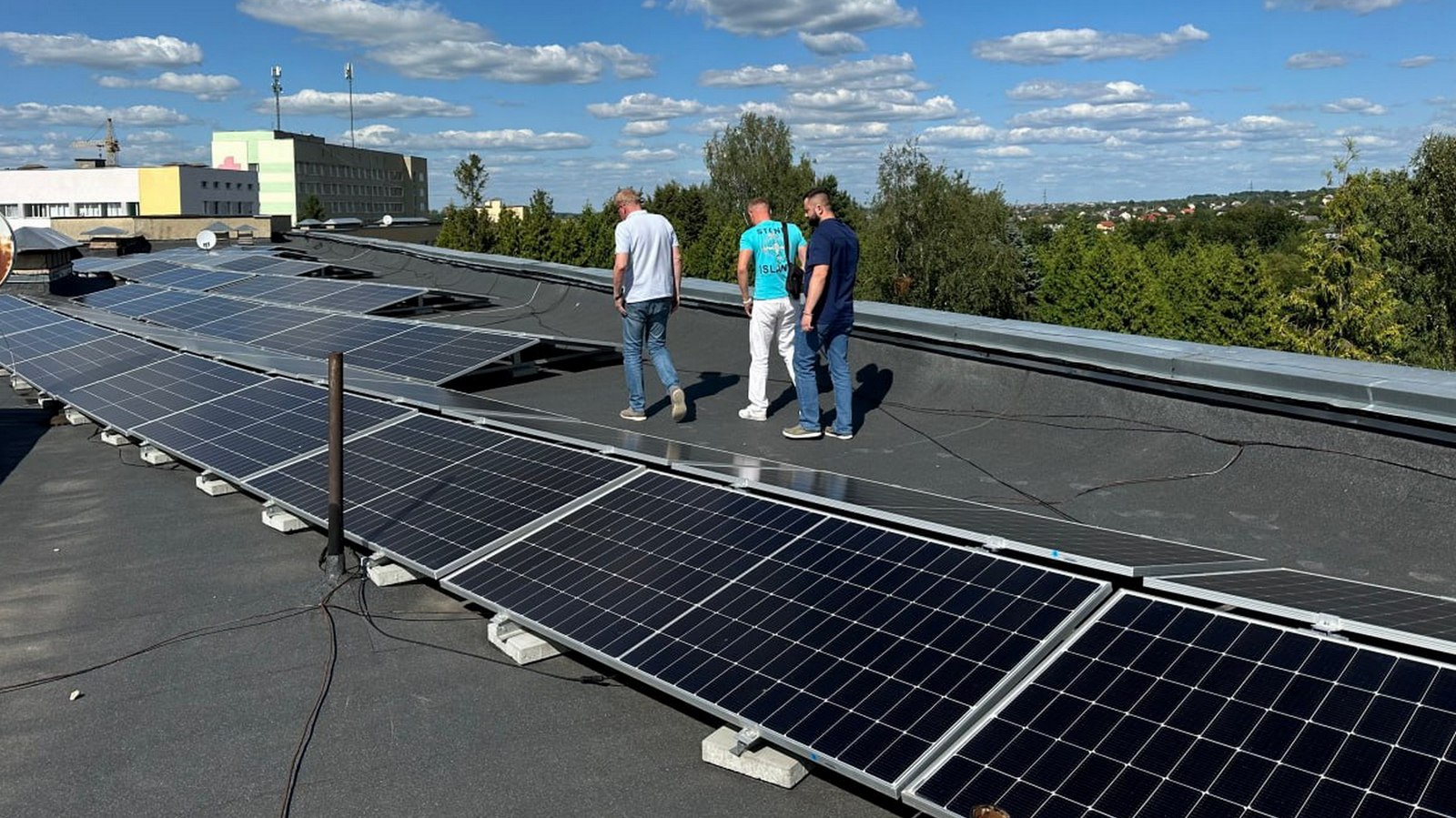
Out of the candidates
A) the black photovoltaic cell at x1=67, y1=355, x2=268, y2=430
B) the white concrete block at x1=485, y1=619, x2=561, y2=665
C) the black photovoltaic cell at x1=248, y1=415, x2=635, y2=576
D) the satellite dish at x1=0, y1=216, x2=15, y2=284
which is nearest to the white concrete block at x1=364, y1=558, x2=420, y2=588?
the black photovoltaic cell at x1=248, y1=415, x2=635, y2=576

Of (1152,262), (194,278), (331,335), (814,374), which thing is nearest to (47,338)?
(331,335)

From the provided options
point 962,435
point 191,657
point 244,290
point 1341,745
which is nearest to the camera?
point 1341,745

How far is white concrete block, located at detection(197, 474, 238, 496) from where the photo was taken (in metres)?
8.62

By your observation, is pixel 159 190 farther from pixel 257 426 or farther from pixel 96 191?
pixel 257 426

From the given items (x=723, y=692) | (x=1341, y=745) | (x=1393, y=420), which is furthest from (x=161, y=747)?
(x=1393, y=420)

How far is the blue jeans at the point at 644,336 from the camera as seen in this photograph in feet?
33.4

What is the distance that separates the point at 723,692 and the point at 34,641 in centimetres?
406

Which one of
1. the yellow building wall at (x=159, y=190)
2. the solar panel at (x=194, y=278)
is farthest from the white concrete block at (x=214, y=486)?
the yellow building wall at (x=159, y=190)

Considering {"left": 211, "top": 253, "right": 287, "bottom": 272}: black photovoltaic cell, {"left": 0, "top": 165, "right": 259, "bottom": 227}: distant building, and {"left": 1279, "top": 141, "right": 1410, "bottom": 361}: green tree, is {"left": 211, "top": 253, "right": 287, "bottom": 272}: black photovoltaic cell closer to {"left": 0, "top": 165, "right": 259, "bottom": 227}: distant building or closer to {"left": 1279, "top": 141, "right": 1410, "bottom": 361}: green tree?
{"left": 1279, "top": 141, "right": 1410, "bottom": 361}: green tree

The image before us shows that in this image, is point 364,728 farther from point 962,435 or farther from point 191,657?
point 962,435

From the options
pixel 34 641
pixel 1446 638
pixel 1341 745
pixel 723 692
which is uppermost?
pixel 1446 638

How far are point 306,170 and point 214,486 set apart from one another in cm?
14799

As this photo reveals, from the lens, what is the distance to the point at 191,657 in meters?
5.52

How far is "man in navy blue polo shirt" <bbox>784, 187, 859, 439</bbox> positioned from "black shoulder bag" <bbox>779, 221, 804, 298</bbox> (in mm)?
538
